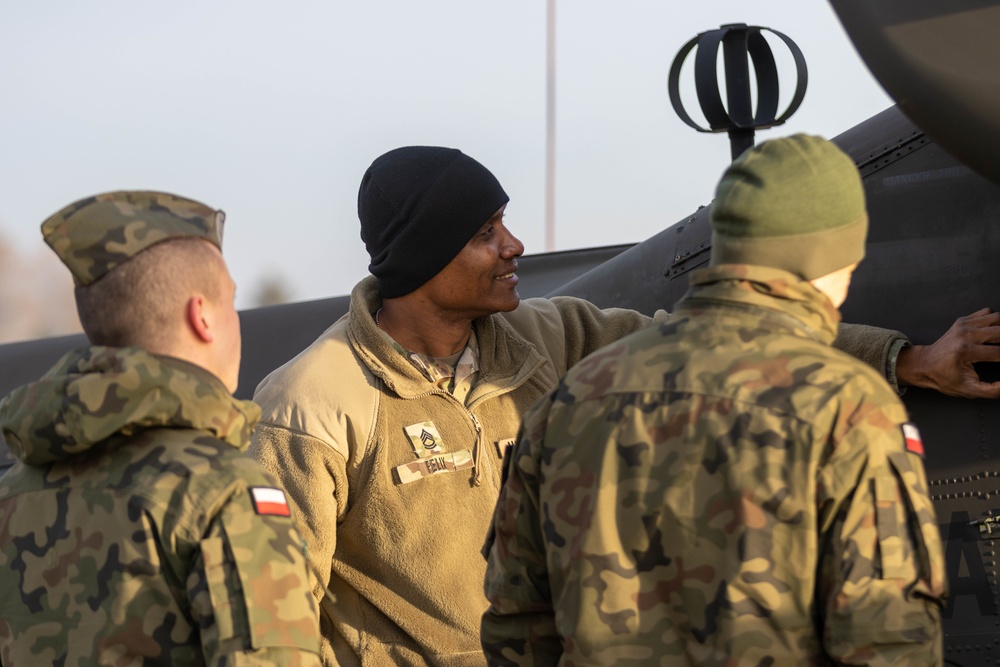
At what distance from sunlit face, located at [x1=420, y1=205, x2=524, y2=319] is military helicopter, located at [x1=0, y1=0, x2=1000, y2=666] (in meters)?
0.79

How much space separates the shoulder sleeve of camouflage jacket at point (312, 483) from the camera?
3.07m

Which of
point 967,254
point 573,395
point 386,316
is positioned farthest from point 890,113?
point 573,395

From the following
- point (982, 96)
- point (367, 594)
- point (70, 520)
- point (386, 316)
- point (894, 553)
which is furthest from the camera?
point (386, 316)

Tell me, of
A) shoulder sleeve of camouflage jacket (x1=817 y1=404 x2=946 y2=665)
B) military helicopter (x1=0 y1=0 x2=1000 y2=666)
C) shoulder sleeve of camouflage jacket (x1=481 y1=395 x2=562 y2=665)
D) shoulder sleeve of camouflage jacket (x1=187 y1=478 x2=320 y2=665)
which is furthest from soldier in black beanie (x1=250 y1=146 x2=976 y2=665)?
shoulder sleeve of camouflage jacket (x1=817 y1=404 x2=946 y2=665)

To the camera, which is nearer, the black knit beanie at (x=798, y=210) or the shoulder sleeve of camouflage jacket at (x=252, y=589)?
the shoulder sleeve of camouflage jacket at (x=252, y=589)

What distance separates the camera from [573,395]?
7.29 feet

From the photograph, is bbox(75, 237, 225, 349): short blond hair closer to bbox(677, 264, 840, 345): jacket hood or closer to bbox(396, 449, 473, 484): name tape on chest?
bbox(677, 264, 840, 345): jacket hood

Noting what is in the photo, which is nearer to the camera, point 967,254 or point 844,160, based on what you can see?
point 844,160

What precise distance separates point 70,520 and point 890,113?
7.98 ft

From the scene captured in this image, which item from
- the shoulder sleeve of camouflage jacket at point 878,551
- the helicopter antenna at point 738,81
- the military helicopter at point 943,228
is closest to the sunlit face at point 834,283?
the shoulder sleeve of camouflage jacket at point 878,551

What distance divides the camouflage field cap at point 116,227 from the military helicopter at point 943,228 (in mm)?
1400

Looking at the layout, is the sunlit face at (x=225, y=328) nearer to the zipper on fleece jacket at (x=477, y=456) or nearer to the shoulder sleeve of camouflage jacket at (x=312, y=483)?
the shoulder sleeve of camouflage jacket at (x=312, y=483)

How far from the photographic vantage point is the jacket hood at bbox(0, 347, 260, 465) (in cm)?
203

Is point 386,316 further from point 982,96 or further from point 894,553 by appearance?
point 894,553
